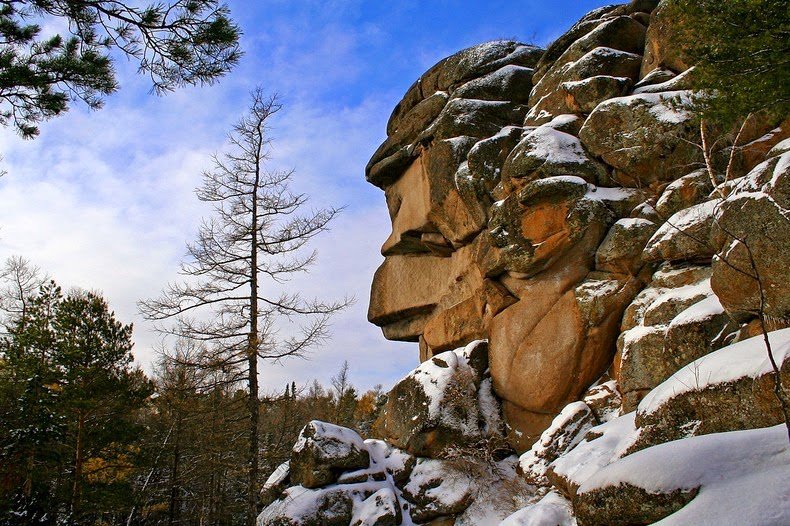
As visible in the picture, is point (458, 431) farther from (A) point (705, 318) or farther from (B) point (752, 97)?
(B) point (752, 97)

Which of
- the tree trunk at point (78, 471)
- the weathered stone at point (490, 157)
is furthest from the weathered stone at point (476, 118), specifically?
the tree trunk at point (78, 471)

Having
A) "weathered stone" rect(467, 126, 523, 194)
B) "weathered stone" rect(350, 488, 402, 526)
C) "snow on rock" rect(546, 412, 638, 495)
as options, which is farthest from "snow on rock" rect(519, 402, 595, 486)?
"weathered stone" rect(467, 126, 523, 194)

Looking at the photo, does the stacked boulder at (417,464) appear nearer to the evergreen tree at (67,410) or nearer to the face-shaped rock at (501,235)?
the face-shaped rock at (501,235)

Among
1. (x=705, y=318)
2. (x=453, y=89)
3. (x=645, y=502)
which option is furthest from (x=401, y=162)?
(x=645, y=502)

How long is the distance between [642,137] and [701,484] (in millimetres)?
9738

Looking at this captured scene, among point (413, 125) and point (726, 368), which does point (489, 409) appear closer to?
point (726, 368)

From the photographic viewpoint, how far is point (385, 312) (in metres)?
20.1

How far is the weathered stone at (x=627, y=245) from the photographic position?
1109 centimetres

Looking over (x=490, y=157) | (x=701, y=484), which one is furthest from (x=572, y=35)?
(x=701, y=484)

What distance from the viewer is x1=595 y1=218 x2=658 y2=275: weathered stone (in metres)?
11.1

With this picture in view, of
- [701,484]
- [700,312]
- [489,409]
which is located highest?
[700,312]

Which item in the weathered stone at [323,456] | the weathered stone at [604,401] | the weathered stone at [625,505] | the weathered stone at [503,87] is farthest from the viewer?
the weathered stone at [503,87]

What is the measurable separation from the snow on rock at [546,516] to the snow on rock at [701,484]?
7.09 ft

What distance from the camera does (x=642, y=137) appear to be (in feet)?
38.7
